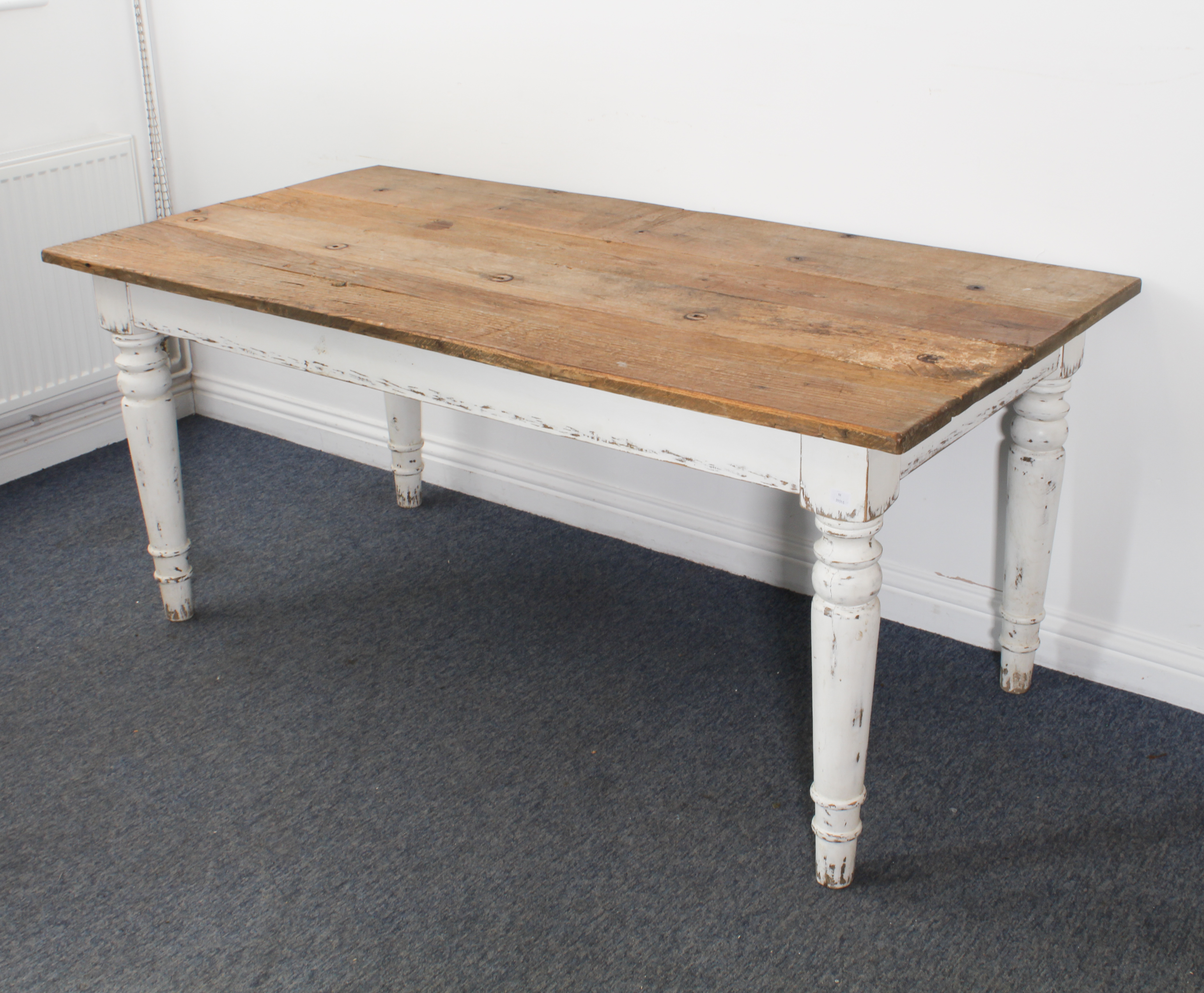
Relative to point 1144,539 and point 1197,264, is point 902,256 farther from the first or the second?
point 1144,539

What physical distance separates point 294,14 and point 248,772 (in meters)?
1.47

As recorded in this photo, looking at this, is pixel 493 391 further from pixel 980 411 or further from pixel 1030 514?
pixel 1030 514

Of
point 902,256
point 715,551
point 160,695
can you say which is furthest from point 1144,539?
point 160,695

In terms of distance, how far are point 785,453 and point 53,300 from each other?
1861 millimetres

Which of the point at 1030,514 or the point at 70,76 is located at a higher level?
the point at 70,76

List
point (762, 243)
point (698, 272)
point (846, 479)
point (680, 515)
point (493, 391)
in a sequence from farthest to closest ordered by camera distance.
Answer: point (680, 515) → point (762, 243) → point (698, 272) → point (493, 391) → point (846, 479)

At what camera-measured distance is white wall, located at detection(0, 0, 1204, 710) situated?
61.9 inches

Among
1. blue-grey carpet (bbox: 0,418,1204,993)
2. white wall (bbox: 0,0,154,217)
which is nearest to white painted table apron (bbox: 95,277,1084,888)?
blue-grey carpet (bbox: 0,418,1204,993)

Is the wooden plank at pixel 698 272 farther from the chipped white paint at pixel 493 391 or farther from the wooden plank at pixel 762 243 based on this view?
the chipped white paint at pixel 493 391

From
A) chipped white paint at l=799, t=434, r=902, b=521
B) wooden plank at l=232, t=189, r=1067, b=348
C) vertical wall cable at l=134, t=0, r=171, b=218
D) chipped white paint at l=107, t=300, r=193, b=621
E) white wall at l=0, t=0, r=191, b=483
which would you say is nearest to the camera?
chipped white paint at l=799, t=434, r=902, b=521

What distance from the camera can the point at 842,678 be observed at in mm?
1289

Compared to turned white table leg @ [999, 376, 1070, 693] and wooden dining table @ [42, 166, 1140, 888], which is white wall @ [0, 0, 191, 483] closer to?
wooden dining table @ [42, 166, 1140, 888]

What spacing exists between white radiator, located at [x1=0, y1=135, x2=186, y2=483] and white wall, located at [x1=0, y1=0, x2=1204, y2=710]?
0.65 feet

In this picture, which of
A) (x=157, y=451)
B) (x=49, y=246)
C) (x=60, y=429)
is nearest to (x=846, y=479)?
(x=157, y=451)
